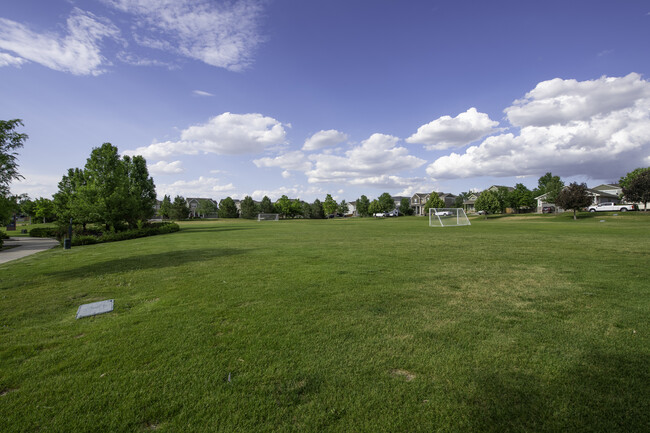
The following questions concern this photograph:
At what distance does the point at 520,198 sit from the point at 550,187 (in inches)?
753

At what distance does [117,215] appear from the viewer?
26.1 metres

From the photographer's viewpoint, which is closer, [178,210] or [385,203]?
[178,210]

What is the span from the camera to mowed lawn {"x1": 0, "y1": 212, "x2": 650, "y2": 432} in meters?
3.04

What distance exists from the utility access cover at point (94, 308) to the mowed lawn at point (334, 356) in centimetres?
18

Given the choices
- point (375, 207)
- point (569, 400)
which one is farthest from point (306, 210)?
point (569, 400)

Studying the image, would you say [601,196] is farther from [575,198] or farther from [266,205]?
[266,205]

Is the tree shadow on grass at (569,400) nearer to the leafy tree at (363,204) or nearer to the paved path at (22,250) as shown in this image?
the paved path at (22,250)

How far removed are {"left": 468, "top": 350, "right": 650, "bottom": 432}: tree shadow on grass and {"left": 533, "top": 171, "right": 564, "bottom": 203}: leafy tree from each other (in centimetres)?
7931

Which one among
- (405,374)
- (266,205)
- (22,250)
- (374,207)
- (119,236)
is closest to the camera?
(405,374)

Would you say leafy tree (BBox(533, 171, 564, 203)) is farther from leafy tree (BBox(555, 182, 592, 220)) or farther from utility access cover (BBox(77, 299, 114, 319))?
utility access cover (BBox(77, 299, 114, 319))

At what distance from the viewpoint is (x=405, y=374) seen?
147 inches

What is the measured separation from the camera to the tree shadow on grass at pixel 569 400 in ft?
9.41

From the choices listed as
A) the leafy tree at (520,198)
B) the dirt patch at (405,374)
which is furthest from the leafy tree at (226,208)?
the dirt patch at (405,374)

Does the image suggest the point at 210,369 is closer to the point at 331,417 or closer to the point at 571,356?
the point at 331,417
